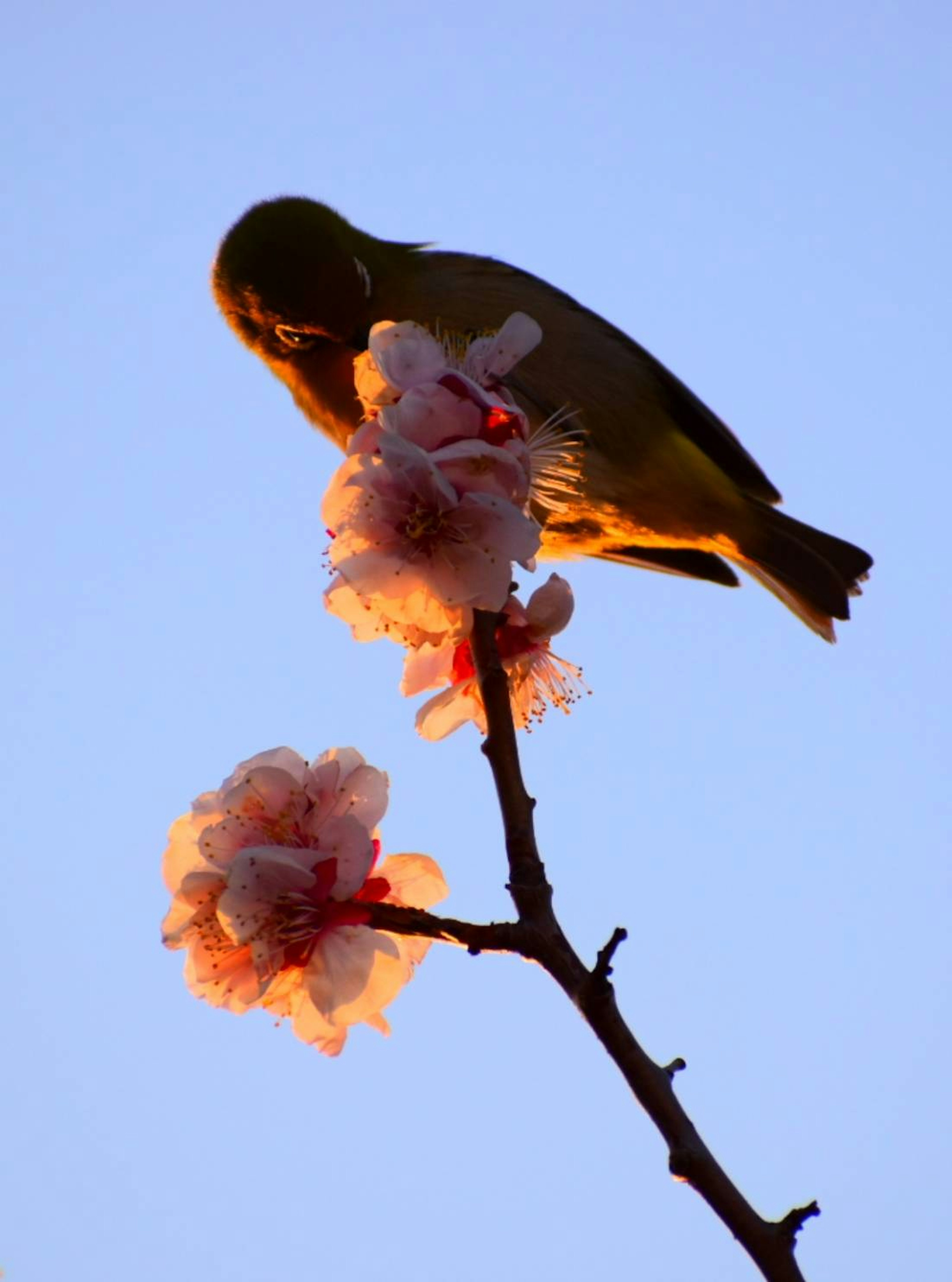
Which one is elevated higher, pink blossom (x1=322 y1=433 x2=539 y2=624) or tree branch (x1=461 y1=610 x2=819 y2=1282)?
pink blossom (x1=322 y1=433 x2=539 y2=624)

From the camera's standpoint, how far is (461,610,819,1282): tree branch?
4.98 feet

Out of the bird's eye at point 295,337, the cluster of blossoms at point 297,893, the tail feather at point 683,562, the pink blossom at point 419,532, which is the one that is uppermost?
the tail feather at point 683,562

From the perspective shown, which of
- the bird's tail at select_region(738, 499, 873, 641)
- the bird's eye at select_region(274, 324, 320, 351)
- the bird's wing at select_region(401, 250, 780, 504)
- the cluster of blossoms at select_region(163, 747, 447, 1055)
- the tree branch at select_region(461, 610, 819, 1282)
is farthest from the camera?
the bird's tail at select_region(738, 499, 873, 641)

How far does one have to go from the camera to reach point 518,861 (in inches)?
69.7

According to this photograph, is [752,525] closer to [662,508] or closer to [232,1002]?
[662,508]

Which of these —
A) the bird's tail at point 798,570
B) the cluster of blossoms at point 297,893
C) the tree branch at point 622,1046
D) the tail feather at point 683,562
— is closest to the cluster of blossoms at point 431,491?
the cluster of blossoms at point 297,893

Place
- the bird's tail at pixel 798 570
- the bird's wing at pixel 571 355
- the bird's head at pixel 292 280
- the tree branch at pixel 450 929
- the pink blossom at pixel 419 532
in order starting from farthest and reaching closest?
1. the bird's tail at pixel 798 570
2. the bird's wing at pixel 571 355
3. the bird's head at pixel 292 280
4. the pink blossom at pixel 419 532
5. the tree branch at pixel 450 929

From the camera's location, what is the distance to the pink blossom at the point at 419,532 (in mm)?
1976

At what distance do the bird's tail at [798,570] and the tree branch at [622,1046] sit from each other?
4483 mm

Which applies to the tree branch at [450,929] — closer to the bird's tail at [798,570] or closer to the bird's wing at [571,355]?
the bird's wing at [571,355]

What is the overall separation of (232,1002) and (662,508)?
13.8 ft

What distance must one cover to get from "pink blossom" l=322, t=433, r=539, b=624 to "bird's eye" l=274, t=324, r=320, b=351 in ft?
12.1

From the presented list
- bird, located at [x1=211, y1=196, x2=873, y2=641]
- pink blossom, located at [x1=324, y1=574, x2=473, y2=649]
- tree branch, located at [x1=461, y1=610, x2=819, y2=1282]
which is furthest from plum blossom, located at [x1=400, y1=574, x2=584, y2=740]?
bird, located at [x1=211, y1=196, x2=873, y2=641]

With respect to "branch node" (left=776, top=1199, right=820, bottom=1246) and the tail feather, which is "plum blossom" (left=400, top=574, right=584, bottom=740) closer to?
"branch node" (left=776, top=1199, right=820, bottom=1246)
